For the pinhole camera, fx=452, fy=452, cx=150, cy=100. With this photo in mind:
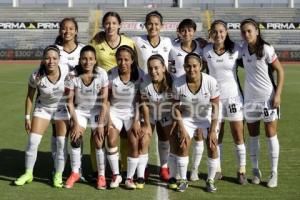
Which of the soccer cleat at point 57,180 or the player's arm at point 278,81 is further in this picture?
the soccer cleat at point 57,180

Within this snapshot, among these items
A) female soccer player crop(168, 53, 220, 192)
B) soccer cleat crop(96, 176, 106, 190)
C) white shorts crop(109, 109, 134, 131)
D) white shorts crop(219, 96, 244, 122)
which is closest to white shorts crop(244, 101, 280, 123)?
white shorts crop(219, 96, 244, 122)

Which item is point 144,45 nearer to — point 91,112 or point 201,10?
point 91,112

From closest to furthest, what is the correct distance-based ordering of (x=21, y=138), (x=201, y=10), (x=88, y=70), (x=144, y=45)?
(x=88, y=70) → (x=144, y=45) → (x=21, y=138) → (x=201, y=10)

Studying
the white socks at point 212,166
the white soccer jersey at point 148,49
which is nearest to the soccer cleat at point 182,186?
the white socks at point 212,166

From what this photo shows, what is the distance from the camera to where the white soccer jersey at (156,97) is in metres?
5.51

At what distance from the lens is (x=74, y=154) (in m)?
5.66

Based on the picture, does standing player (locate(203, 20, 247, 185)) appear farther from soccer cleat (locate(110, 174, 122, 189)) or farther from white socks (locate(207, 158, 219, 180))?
soccer cleat (locate(110, 174, 122, 189))

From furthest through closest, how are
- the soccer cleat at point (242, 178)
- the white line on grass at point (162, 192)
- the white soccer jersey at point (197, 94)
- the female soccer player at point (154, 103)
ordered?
the soccer cleat at point (242, 178)
the female soccer player at point (154, 103)
the white soccer jersey at point (197, 94)
the white line on grass at point (162, 192)

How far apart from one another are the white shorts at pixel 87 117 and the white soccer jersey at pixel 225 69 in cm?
155

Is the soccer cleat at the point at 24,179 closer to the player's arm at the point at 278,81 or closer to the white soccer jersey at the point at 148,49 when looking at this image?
the white soccer jersey at the point at 148,49

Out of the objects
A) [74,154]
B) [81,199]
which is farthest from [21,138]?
[81,199]

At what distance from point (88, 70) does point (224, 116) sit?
5.93ft

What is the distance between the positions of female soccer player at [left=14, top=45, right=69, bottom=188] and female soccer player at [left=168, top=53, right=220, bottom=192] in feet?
4.60

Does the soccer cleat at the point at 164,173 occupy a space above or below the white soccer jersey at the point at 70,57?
below
